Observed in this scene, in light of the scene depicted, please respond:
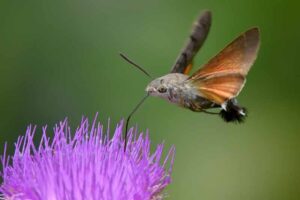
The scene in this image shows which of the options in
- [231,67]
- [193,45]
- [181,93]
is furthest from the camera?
[193,45]

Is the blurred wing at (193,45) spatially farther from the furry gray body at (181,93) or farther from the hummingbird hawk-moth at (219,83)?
the furry gray body at (181,93)

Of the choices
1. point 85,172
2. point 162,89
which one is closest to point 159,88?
point 162,89

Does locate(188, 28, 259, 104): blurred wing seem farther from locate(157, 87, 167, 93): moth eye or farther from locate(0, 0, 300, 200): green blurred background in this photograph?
locate(0, 0, 300, 200): green blurred background

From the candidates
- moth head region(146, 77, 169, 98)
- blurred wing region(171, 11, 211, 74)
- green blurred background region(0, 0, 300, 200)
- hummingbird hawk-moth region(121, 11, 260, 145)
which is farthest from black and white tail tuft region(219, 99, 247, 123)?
green blurred background region(0, 0, 300, 200)

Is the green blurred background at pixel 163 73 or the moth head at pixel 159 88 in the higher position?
the green blurred background at pixel 163 73

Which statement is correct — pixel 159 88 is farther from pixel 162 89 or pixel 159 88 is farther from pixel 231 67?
pixel 231 67

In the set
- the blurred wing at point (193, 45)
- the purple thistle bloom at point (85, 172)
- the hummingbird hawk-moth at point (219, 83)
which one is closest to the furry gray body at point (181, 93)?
the hummingbird hawk-moth at point (219, 83)
